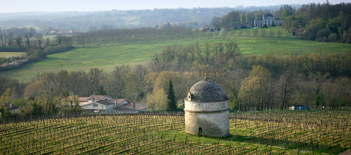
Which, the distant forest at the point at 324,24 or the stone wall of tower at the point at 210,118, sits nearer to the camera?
the stone wall of tower at the point at 210,118

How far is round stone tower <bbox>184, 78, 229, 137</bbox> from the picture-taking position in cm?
3797

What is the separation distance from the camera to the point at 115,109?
2719 inches

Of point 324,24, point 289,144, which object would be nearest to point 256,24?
point 324,24

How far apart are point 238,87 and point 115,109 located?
2430 centimetres

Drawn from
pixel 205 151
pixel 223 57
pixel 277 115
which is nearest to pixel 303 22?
pixel 223 57

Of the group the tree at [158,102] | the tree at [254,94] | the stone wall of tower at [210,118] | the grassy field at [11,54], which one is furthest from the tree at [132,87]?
the grassy field at [11,54]

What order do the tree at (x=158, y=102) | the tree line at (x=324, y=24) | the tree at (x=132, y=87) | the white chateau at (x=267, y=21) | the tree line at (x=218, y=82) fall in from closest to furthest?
1. the tree at (x=158, y=102)
2. the tree line at (x=218, y=82)
3. the tree at (x=132, y=87)
4. the tree line at (x=324, y=24)
5. the white chateau at (x=267, y=21)

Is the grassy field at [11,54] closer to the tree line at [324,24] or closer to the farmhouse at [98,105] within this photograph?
the farmhouse at [98,105]

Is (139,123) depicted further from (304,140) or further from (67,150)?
(304,140)

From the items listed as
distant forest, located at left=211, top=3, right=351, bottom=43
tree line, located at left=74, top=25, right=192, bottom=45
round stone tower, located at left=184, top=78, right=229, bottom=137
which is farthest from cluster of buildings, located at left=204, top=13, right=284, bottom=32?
round stone tower, located at left=184, top=78, right=229, bottom=137

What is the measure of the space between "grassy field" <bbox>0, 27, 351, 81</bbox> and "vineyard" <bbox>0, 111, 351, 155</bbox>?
50953mm

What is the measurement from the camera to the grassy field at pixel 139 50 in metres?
102

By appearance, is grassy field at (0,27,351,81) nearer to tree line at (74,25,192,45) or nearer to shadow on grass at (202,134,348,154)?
tree line at (74,25,192,45)

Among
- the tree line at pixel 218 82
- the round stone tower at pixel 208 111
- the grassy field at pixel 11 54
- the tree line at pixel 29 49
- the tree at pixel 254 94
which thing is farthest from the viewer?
the grassy field at pixel 11 54
